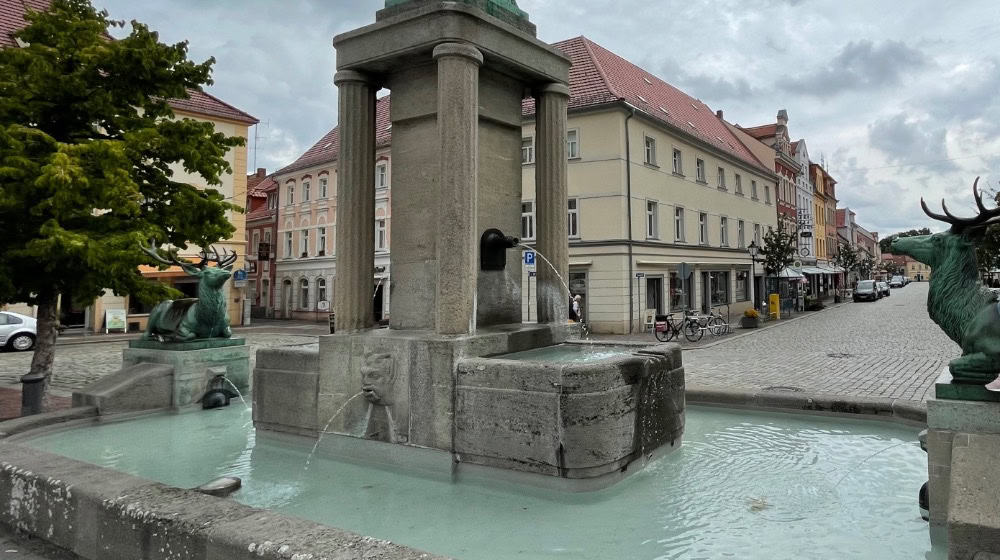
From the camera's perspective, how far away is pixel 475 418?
15.2 ft

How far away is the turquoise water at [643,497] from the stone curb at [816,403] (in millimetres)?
155

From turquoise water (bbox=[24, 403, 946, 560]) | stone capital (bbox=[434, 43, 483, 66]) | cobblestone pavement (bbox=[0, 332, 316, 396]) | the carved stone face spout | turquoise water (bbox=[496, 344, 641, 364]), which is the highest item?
stone capital (bbox=[434, 43, 483, 66])

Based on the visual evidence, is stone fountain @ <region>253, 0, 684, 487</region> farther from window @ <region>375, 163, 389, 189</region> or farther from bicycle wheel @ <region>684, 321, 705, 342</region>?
window @ <region>375, 163, 389, 189</region>

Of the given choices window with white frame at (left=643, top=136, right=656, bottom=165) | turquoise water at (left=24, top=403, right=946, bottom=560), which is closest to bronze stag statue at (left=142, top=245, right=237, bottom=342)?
turquoise water at (left=24, top=403, right=946, bottom=560)

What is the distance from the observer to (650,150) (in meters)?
27.1

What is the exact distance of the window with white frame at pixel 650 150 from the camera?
26781mm

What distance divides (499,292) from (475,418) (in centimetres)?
183

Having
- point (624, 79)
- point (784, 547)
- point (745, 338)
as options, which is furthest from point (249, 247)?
point (784, 547)

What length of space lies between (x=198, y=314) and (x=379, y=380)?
3.98 m

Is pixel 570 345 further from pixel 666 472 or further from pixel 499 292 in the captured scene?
pixel 666 472

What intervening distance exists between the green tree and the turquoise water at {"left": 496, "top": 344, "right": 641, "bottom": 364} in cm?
576

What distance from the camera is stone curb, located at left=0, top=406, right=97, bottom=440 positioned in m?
5.61

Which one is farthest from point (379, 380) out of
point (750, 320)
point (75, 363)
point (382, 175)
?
point (382, 175)

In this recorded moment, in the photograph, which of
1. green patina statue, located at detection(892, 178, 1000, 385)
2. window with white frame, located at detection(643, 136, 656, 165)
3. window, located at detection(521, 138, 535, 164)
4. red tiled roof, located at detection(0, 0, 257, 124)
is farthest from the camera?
window with white frame, located at detection(643, 136, 656, 165)
